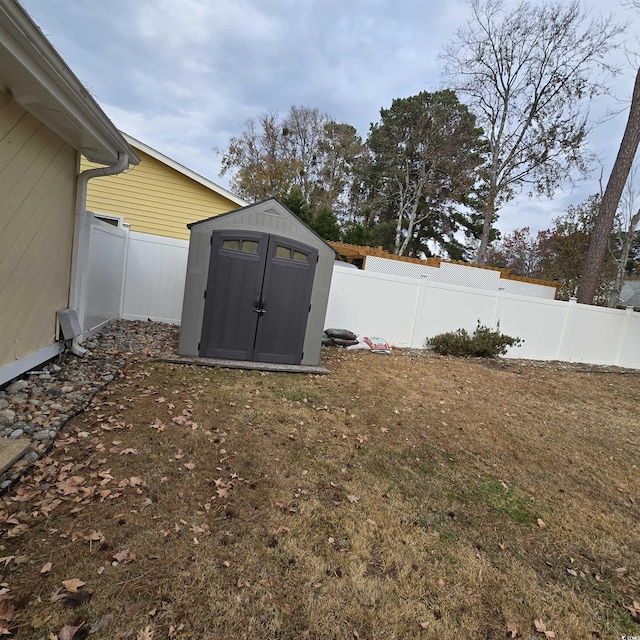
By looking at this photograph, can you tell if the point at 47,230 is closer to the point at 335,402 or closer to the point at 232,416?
the point at 232,416

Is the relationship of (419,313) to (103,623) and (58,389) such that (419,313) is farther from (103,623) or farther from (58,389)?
(103,623)

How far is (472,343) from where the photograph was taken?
28.3ft

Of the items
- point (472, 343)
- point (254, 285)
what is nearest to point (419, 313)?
point (472, 343)

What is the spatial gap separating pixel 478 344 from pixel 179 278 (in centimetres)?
734

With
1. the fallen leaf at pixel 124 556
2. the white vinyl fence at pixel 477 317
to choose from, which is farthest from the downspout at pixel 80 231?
the white vinyl fence at pixel 477 317

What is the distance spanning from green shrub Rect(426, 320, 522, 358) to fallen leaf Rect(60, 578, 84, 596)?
8.18 m

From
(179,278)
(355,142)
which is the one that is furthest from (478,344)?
(355,142)

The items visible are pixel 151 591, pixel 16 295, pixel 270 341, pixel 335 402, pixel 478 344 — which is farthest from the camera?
pixel 478 344

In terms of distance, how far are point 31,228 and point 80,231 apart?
42.6 inches

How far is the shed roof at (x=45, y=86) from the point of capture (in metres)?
2.26

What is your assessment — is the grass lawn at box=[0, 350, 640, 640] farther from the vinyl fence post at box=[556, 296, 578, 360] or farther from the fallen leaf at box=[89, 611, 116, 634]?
the vinyl fence post at box=[556, 296, 578, 360]

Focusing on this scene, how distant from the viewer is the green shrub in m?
8.62

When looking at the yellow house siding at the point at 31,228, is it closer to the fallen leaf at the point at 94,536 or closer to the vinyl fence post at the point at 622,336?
the fallen leaf at the point at 94,536

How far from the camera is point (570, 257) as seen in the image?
58.9ft
